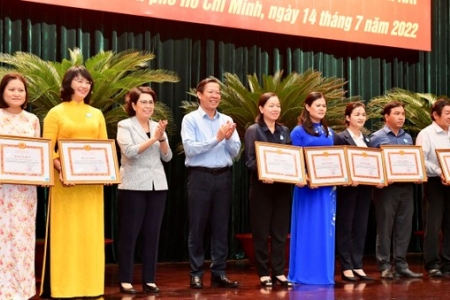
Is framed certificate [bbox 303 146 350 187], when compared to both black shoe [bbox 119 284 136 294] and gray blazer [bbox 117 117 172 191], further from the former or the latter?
black shoe [bbox 119 284 136 294]

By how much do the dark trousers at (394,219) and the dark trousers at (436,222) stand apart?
246 mm

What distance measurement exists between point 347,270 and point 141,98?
7.08ft

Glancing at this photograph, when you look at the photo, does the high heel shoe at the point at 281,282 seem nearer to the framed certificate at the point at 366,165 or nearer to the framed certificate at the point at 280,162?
the framed certificate at the point at 280,162

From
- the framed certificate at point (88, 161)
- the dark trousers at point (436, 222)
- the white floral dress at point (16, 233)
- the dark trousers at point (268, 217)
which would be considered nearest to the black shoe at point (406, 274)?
the dark trousers at point (436, 222)

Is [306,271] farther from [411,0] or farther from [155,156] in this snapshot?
[411,0]

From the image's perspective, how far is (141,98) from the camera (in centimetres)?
514

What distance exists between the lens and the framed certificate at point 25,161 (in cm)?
440

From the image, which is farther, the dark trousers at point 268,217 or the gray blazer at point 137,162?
the dark trousers at point 268,217

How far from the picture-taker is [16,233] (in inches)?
178

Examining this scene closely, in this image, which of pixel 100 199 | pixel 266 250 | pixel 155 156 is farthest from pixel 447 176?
pixel 100 199

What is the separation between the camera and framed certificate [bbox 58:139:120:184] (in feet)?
15.3

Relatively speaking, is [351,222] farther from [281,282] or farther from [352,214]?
[281,282]

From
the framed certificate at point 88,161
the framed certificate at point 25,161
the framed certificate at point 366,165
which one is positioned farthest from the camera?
the framed certificate at point 366,165

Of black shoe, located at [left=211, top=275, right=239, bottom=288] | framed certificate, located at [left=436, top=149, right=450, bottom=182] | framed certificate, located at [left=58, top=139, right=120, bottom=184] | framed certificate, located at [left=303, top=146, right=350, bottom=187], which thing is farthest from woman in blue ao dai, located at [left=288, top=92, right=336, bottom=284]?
framed certificate, located at [left=58, top=139, right=120, bottom=184]
